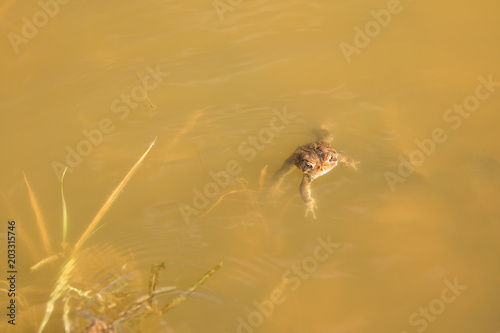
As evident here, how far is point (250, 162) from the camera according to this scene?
4.85 metres

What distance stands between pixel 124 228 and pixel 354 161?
2.60 metres

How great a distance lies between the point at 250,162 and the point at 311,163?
791 mm

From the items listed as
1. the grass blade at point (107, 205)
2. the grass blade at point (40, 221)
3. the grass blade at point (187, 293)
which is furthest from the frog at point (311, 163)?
the grass blade at point (40, 221)

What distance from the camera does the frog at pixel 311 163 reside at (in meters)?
4.44

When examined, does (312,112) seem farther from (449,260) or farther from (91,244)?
(91,244)

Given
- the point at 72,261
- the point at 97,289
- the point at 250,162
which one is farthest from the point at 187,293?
the point at 250,162

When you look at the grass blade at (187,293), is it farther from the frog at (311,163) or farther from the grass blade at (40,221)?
the grass blade at (40,221)

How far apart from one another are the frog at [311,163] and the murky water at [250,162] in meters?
0.12

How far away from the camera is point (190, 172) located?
477 cm

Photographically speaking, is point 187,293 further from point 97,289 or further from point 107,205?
point 107,205

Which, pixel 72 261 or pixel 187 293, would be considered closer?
pixel 187 293

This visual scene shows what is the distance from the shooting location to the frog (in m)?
4.44

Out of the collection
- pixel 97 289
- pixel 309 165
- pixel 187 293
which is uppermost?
pixel 309 165

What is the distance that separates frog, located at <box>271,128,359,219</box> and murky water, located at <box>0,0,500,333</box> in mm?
117
